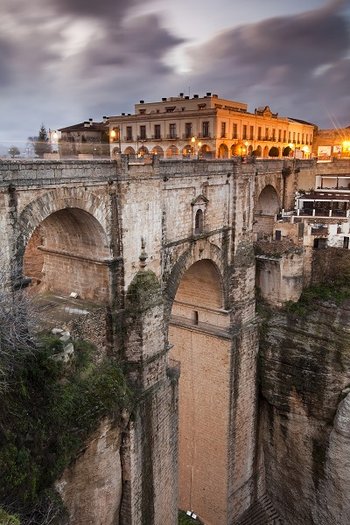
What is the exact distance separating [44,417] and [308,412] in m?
12.7

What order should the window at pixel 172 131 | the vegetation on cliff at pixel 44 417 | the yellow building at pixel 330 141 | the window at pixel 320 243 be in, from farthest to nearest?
the yellow building at pixel 330 141 → the window at pixel 172 131 → the window at pixel 320 243 → the vegetation on cliff at pixel 44 417

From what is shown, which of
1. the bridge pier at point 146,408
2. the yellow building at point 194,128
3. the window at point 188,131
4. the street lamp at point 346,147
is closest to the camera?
the bridge pier at point 146,408

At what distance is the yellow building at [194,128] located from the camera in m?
42.5

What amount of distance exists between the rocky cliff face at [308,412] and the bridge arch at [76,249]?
955cm

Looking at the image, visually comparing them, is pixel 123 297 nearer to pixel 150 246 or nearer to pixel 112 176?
pixel 150 246

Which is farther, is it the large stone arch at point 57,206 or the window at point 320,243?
the window at point 320,243

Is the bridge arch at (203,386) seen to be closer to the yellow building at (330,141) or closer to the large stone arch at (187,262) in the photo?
the large stone arch at (187,262)

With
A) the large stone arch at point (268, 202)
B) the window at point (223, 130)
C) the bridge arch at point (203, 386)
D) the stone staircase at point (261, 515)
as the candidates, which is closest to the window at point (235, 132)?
the window at point (223, 130)

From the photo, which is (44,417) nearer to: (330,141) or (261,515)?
(261,515)

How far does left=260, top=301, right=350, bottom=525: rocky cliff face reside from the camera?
18297 millimetres

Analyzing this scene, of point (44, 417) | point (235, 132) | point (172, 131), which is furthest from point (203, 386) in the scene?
point (235, 132)

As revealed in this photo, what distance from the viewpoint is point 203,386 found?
19281 millimetres

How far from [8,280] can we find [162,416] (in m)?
6.70

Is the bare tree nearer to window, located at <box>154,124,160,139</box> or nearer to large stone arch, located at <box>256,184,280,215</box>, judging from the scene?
large stone arch, located at <box>256,184,280,215</box>
